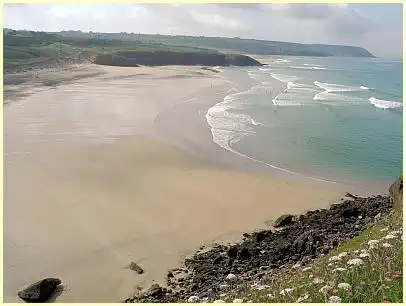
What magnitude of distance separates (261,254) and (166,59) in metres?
89.8

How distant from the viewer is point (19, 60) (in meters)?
70.6

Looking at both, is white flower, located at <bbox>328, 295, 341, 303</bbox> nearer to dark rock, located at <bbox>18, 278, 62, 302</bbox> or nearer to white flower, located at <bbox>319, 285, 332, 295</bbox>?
white flower, located at <bbox>319, 285, 332, 295</bbox>

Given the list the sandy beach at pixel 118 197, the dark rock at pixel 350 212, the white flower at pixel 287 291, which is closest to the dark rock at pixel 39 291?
the sandy beach at pixel 118 197

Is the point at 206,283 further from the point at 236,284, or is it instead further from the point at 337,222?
the point at 337,222

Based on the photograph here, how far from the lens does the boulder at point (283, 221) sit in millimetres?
16508

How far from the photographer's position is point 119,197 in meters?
18.4

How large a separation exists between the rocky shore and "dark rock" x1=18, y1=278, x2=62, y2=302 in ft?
7.26

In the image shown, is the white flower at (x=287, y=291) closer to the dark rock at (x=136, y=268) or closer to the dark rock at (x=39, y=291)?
the dark rock at (x=136, y=268)

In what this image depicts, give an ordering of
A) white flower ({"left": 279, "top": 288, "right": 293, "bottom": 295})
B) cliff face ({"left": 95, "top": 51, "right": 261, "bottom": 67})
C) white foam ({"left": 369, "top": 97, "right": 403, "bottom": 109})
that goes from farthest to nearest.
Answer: cliff face ({"left": 95, "top": 51, "right": 261, "bottom": 67})
white foam ({"left": 369, "top": 97, "right": 403, "bottom": 109})
white flower ({"left": 279, "top": 288, "right": 293, "bottom": 295})

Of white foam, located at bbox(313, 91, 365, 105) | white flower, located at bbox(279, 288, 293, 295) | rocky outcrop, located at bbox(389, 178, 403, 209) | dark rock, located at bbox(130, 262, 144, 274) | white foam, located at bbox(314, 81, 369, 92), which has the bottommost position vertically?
dark rock, located at bbox(130, 262, 144, 274)

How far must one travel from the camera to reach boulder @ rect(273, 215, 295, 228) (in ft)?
54.2

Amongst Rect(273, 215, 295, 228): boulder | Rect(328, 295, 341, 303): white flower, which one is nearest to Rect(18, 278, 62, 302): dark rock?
Rect(273, 215, 295, 228): boulder

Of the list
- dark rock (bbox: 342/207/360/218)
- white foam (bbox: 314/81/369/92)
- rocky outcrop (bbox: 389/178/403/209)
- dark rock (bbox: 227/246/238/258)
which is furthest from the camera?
white foam (bbox: 314/81/369/92)

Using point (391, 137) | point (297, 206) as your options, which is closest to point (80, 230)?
point (297, 206)
